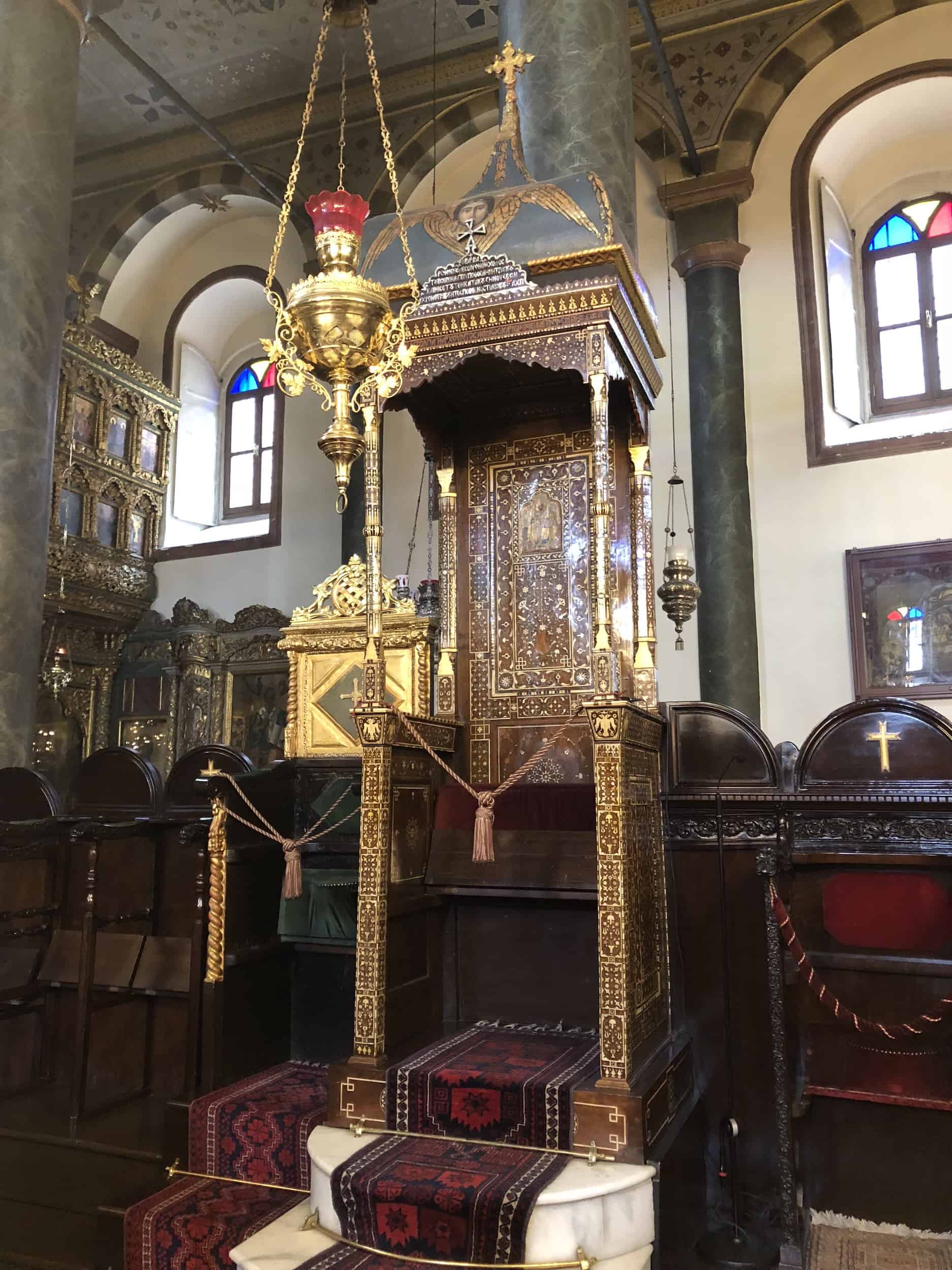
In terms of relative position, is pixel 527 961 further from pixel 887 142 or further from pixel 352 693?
pixel 887 142

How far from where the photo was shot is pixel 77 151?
40.2 ft

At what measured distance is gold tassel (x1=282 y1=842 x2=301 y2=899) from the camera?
4395 millimetres

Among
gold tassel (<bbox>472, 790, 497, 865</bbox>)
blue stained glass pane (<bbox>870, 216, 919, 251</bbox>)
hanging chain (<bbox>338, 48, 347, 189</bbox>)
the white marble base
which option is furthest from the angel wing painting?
blue stained glass pane (<bbox>870, 216, 919, 251</bbox>)

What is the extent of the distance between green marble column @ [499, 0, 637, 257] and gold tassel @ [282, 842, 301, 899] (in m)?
4.02

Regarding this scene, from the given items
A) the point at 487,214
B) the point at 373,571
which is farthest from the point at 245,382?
the point at 373,571

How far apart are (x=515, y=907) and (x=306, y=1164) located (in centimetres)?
134

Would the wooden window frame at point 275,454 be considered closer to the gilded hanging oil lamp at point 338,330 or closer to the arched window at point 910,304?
the arched window at point 910,304

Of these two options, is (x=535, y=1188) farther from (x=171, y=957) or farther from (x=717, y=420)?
(x=717, y=420)

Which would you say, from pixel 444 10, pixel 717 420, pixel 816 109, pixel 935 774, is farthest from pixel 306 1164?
pixel 444 10

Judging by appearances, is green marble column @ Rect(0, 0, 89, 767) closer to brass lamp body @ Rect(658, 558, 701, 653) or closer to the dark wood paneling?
the dark wood paneling

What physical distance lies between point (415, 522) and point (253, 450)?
3.30 metres

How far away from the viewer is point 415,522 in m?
9.85

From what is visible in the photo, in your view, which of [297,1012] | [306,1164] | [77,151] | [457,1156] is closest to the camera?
[457,1156]

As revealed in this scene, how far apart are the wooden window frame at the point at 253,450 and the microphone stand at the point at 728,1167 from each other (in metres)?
8.25
